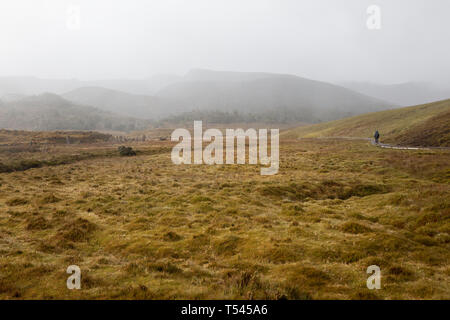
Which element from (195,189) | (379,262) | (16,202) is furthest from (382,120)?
(16,202)

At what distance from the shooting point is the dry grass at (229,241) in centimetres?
964

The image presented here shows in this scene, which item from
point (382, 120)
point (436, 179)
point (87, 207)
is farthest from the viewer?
point (382, 120)

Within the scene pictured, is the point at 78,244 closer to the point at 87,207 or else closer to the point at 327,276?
the point at 87,207

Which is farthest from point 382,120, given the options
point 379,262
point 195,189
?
point 379,262

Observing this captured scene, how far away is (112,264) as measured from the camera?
472 inches

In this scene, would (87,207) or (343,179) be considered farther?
(343,179)

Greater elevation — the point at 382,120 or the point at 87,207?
the point at 382,120

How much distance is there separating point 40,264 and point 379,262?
15.3 meters

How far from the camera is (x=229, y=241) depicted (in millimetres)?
14719

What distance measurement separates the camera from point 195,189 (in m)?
28.5

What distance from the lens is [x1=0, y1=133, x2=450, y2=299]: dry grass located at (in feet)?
31.6
